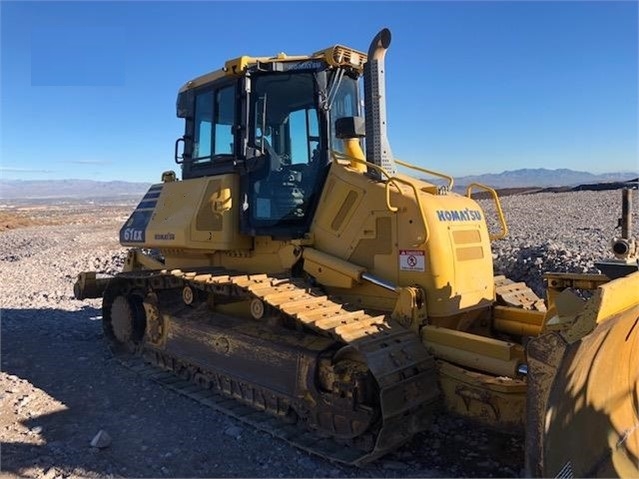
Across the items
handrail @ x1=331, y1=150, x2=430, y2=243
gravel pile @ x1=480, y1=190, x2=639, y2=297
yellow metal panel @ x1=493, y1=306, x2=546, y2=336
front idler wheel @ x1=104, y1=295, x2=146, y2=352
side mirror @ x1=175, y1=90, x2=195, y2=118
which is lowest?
front idler wheel @ x1=104, y1=295, x2=146, y2=352

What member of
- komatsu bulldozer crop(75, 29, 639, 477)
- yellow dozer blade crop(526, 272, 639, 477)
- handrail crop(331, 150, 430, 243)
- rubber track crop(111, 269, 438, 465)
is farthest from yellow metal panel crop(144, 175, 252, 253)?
yellow dozer blade crop(526, 272, 639, 477)

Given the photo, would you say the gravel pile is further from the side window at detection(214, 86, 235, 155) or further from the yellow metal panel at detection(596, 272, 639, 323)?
the side window at detection(214, 86, 235, 155)

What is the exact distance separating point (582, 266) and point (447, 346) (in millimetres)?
5280

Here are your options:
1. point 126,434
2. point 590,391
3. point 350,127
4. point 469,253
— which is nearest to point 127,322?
point 126,434

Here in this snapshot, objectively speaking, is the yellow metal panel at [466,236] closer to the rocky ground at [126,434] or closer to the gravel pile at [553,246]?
the rocky ground at [126,434]

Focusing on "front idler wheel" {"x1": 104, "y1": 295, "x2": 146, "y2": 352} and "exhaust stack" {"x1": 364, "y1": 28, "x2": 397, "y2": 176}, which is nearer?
"exhaust stack" {"x1": 364, "y1": 28, "x2": 397, "y2": 176}

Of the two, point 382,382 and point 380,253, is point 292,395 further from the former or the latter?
point 380,253

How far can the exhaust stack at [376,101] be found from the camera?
17.3 feet

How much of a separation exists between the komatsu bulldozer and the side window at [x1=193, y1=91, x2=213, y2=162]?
0.08 ft

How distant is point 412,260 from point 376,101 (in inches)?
59.1

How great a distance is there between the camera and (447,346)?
463 centimetres

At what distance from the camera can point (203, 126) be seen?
6754mm

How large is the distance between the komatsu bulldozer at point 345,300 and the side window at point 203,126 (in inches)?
0.9

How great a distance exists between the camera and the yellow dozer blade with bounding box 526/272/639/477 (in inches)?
134
